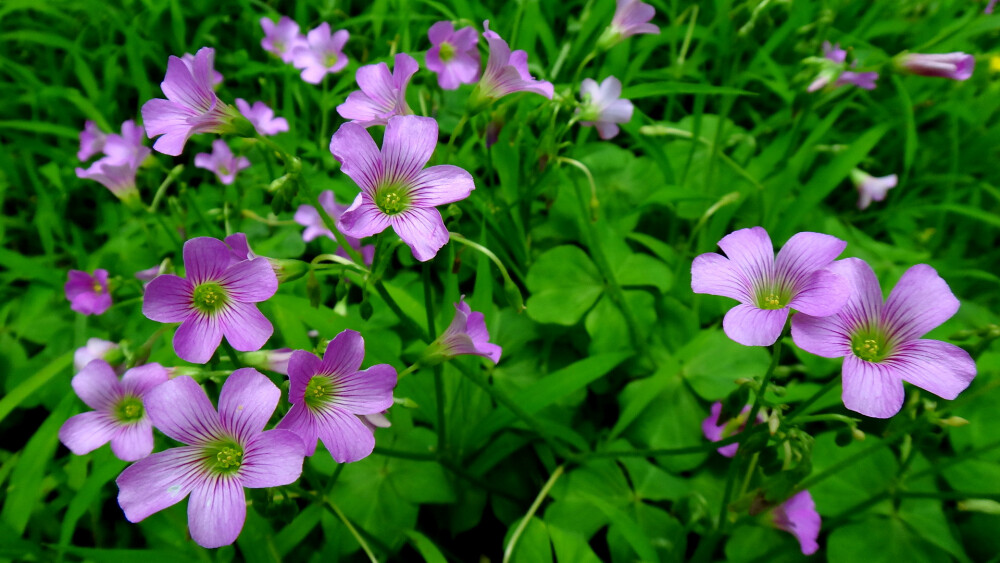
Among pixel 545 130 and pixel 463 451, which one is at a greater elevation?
pixel 545 130

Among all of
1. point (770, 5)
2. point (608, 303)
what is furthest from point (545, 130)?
point (770, 5)

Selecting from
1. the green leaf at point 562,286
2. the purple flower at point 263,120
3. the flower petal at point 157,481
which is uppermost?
the flower petal at point 157,481

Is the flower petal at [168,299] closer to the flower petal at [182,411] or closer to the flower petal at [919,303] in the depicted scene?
the flower petal at [182,411]

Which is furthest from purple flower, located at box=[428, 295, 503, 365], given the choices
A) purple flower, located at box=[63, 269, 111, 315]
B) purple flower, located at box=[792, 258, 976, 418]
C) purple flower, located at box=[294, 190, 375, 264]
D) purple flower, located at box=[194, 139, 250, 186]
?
purple flower, located at box=[194, 139, 250, 186]

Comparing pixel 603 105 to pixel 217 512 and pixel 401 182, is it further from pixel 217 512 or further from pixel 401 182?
pixel 217 512

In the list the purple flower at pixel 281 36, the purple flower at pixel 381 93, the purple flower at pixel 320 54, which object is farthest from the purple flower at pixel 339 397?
the purple flower at pixel 281 36

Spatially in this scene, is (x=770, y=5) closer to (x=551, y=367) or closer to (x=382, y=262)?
(x=551, y=367)
